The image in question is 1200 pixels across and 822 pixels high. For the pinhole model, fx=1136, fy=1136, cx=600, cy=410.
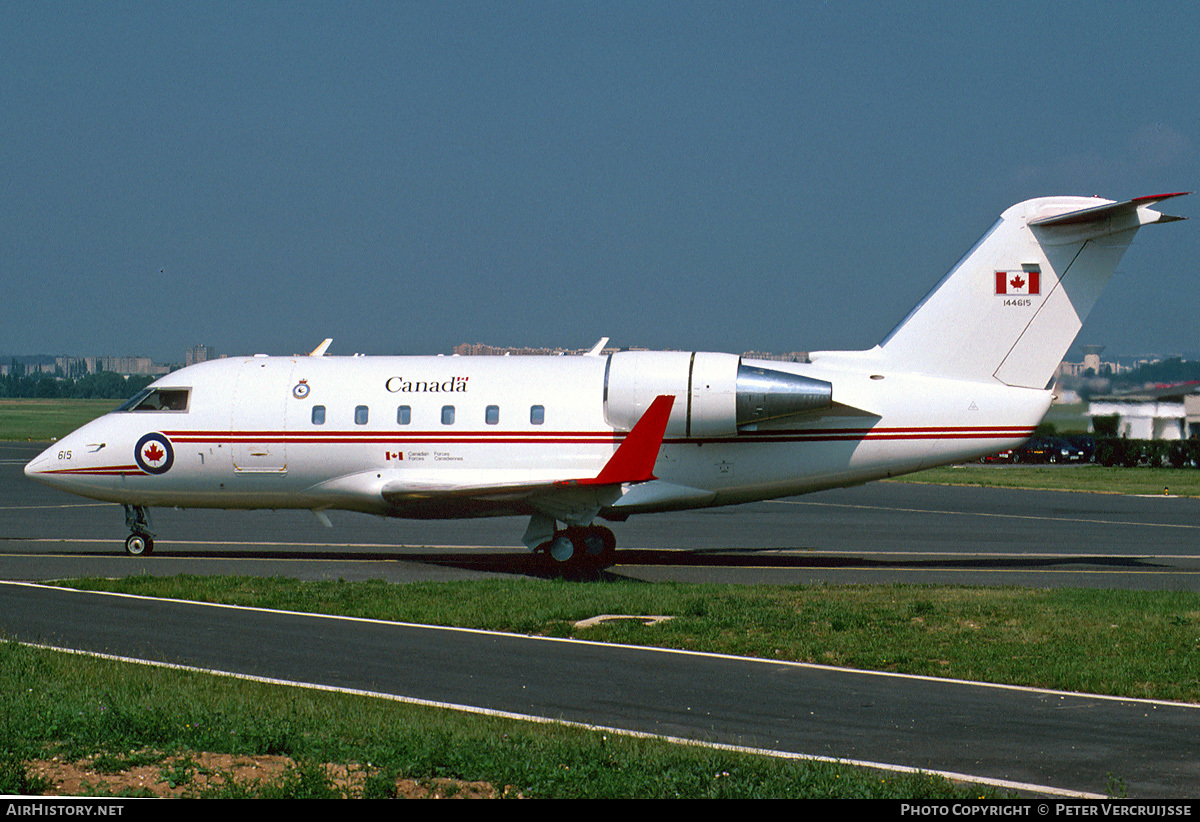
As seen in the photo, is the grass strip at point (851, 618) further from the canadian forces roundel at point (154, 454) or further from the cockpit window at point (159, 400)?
the cockpit window at point (159, 400)

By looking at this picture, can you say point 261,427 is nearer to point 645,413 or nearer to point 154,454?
point 154,454

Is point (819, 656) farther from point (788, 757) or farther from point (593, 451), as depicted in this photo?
point (593, 451)

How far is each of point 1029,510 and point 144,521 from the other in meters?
25.7

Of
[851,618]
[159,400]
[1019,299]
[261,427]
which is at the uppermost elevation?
[1019,299]

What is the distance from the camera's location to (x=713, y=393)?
21.4m

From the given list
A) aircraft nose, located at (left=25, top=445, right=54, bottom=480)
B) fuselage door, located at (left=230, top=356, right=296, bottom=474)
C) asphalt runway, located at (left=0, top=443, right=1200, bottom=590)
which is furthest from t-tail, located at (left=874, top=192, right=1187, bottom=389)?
aircraft nose, located at (left=25, top=445, right=54, bottom=480)

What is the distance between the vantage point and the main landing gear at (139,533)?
926 inches

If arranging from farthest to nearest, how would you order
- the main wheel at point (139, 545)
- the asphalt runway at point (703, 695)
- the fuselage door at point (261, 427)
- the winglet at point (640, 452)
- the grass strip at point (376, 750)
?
the main wheel at point (139, 545) → the fuselage door at point (261, 427) → the winglet at point (640, 452) → the asphalt runway at point (703, 695) → the grass strip at point (376, 750)

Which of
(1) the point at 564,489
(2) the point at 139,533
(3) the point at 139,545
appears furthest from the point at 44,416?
(1) the point at 564,489

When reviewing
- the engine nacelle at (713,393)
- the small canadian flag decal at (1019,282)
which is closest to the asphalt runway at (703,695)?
the engine nacelle at (713,393)

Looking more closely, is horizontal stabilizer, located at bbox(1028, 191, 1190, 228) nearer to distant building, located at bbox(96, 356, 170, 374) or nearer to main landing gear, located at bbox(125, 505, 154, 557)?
main landing gear, located at bbox(125, 505, 154, 557)

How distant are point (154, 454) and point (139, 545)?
198 cm

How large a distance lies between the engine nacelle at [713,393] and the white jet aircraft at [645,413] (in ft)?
0.10
